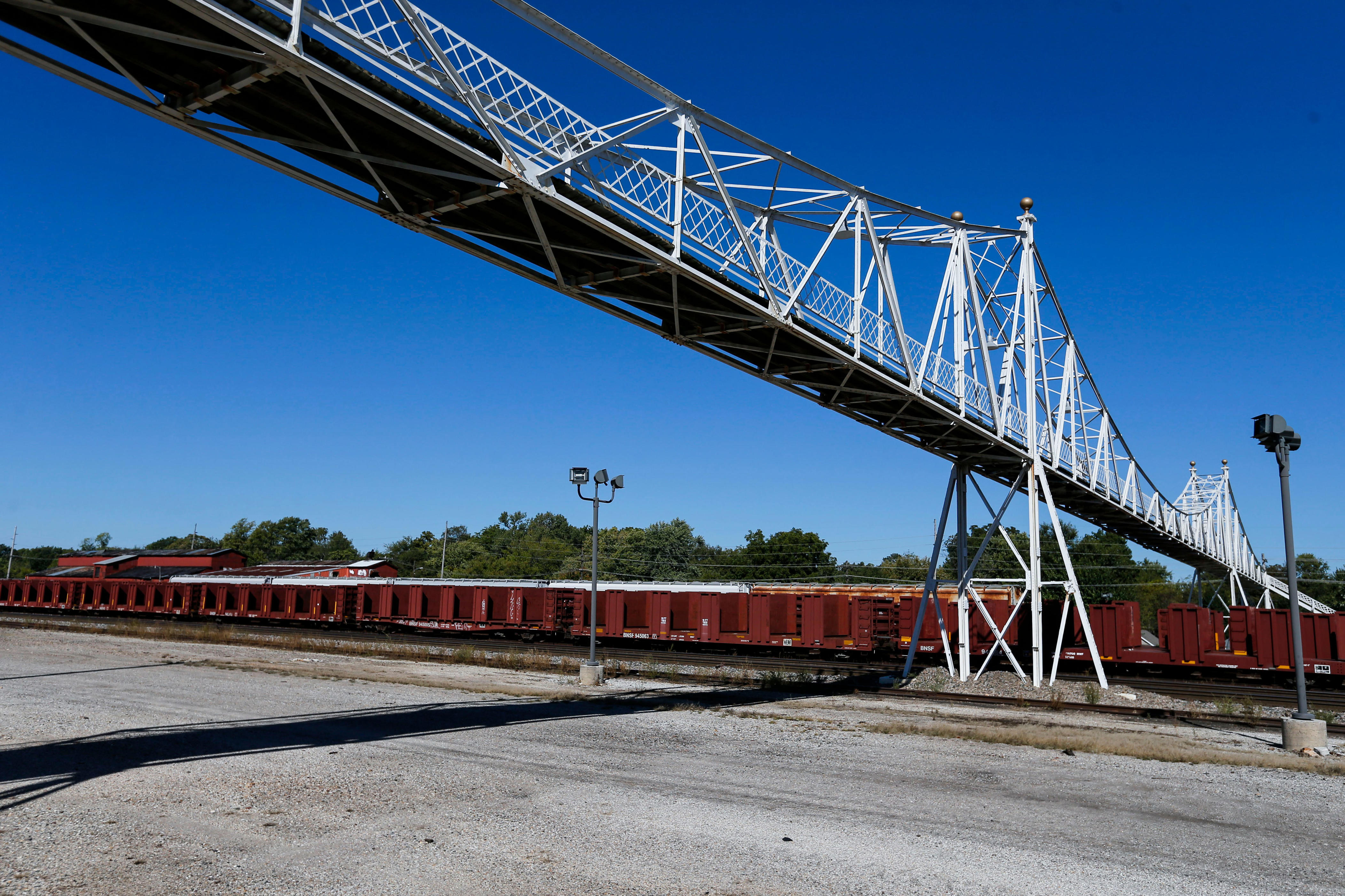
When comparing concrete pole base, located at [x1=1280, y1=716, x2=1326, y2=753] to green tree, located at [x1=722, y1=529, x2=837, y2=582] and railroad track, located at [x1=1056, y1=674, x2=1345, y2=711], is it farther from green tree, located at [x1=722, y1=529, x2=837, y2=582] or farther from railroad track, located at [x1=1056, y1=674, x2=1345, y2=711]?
green tree, located at [x1=722, y1=529, x2=837, y2=582]

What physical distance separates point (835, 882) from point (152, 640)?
3307 cm

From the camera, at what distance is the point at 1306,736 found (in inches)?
564

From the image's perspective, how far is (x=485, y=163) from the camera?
10633 millimetres

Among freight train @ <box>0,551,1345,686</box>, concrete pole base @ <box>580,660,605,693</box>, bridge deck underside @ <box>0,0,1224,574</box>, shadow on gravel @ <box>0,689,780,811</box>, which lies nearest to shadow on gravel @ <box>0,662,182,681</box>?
shadow on gravel @ <box>0,689,780,811</box>

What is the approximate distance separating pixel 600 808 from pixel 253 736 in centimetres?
658

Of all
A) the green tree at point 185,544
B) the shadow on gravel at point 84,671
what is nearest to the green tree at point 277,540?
the green tree at point 185,544

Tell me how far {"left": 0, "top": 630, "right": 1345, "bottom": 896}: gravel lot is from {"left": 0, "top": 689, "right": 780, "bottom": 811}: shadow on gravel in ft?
0.24

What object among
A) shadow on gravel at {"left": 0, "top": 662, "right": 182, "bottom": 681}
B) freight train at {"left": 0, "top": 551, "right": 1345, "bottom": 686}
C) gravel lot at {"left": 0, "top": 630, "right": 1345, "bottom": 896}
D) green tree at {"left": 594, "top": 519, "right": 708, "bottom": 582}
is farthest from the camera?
green tree at {"left": 594, "top": 519, "right": 708, "bottom": 582}

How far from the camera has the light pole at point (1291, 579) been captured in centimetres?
1436

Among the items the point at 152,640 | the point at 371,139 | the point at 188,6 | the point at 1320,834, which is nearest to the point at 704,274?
the point at 371,139

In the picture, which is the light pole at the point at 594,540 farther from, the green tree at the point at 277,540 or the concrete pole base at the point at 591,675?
the green tree at the point at 277,540

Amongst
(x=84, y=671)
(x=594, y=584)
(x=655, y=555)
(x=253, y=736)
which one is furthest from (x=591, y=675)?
(x=655, y=555)

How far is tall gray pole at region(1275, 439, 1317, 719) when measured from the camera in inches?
578

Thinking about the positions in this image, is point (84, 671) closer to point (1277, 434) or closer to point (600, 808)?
point (600, 808)
